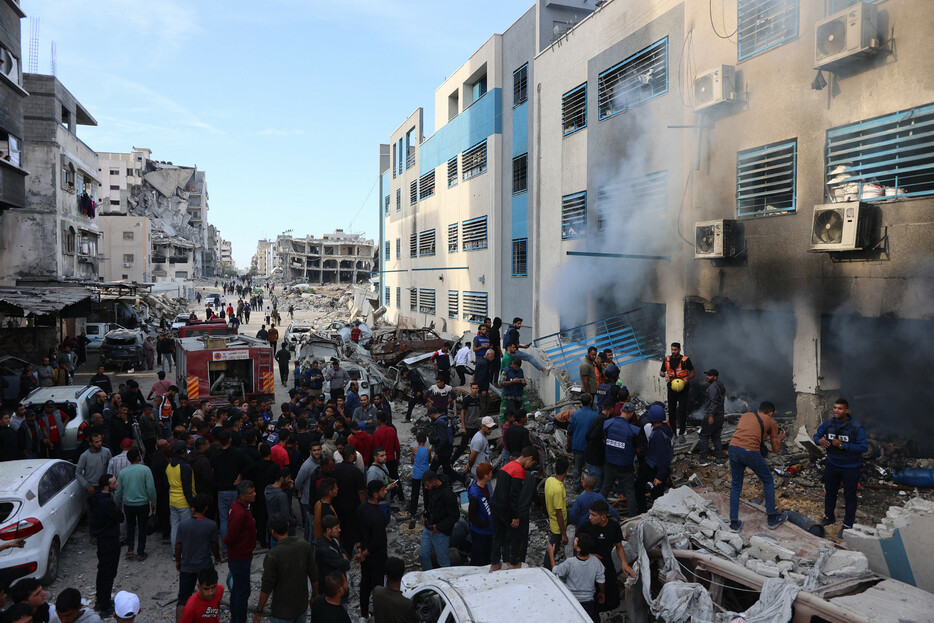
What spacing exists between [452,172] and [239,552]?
22.7 metres

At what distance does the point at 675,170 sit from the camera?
1166 centimetres

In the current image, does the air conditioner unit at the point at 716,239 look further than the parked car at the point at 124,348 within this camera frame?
No

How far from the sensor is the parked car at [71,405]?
10.4 meters

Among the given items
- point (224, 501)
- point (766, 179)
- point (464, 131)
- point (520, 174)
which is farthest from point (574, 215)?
point (224, 501)

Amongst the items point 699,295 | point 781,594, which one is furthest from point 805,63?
point 781,594

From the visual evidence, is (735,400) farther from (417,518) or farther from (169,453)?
(169,453)

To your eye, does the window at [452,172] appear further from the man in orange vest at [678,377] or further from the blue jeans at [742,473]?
the blue jeans at [742,473]

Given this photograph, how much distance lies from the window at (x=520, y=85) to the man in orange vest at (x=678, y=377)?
12989mm

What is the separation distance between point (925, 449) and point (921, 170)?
4024mm

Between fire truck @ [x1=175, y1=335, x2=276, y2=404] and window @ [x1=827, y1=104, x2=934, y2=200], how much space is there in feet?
40.7

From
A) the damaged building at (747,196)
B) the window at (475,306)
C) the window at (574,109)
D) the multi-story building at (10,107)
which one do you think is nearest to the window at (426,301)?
the window at (475,306)

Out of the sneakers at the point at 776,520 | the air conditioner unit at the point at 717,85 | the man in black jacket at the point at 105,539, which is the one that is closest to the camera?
the man in black jacket at the point at 105,539

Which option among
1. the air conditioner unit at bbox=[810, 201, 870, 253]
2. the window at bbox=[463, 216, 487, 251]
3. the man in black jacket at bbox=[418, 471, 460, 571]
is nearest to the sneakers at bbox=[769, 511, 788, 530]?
the man in black jacket at bbox=[418, 471, 460, 571]

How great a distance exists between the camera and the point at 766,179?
965 cm
